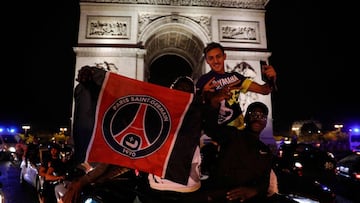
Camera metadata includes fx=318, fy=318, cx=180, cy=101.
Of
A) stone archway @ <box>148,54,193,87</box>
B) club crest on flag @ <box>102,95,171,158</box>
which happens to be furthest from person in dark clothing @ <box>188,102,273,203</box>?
stone archway @ <box>148,54,193,87</box>

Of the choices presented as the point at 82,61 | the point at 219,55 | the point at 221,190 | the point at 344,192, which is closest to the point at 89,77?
the point at 221,190

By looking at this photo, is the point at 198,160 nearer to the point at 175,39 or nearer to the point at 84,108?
the point at 84,108

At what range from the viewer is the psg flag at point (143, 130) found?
2.30 m

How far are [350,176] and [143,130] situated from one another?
7591mm

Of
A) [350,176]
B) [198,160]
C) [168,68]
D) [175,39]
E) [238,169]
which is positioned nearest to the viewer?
[238,169]

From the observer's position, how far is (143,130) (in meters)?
2.38

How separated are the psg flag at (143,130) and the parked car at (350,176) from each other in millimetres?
6565

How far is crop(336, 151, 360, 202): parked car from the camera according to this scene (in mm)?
7808

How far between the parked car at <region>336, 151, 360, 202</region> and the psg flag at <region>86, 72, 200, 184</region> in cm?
656

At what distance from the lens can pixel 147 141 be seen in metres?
2.35

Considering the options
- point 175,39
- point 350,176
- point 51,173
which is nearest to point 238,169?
point 51,173

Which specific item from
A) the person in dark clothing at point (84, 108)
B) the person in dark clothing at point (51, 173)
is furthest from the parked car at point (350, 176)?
the person in dark clothing at point (84, 108)

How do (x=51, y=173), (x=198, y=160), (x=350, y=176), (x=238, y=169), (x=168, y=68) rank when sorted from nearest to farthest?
(x=238, y=169)
(x=198, y=160)
(x=51, y=173)
(x=350, y=176)
(x=168, y=68)

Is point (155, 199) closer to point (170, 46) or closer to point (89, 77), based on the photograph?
point (89, 77)
